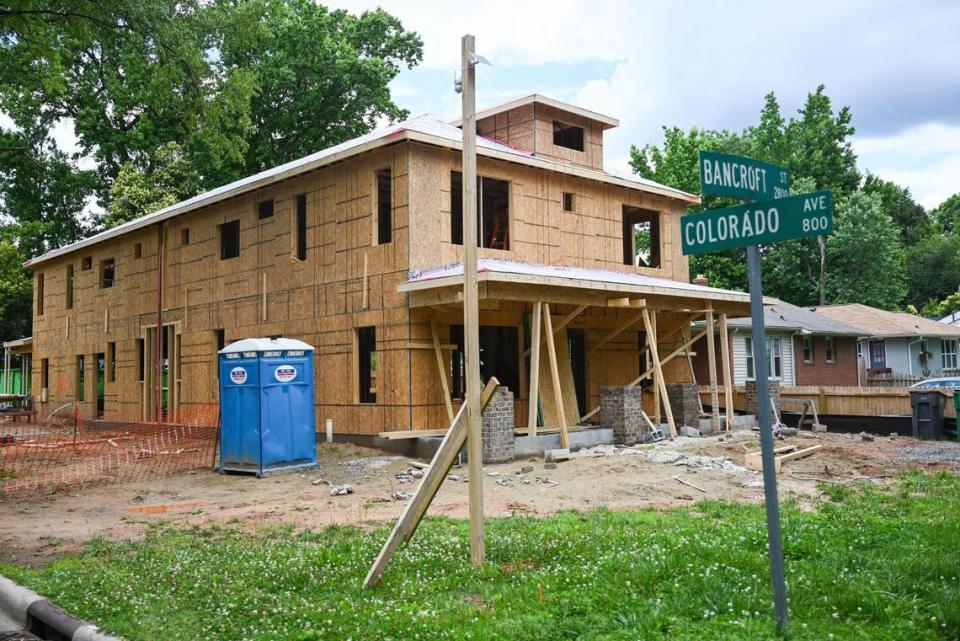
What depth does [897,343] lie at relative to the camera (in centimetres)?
4156

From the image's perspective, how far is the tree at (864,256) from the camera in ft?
153

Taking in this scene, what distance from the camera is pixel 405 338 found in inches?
679

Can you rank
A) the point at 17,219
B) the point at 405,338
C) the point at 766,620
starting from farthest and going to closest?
the point at 17,219 → the point at 405,338 → the point at 766,620

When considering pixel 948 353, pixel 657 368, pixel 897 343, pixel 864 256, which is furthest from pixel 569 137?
pixel 948 353

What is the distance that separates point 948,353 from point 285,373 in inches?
1626

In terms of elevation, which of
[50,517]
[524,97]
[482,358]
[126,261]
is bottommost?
[50,517]

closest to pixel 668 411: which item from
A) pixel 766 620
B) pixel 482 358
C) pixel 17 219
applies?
pixel 482 358

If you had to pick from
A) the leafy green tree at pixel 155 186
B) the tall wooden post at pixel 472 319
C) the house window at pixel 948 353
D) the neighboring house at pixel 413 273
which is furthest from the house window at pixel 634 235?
the house window at pixel 948 353

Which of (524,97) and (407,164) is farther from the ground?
(524,97)

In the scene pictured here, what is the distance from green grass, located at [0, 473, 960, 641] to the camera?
17.8 feet

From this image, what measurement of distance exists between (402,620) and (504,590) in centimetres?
96

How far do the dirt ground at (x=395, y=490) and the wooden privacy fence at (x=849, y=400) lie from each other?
18.8ft

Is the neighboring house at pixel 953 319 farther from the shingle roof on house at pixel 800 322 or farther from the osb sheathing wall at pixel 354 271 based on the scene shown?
the osb sheathing wall at pixel 354 271

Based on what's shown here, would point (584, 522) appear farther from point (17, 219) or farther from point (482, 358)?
point (17, 219)
